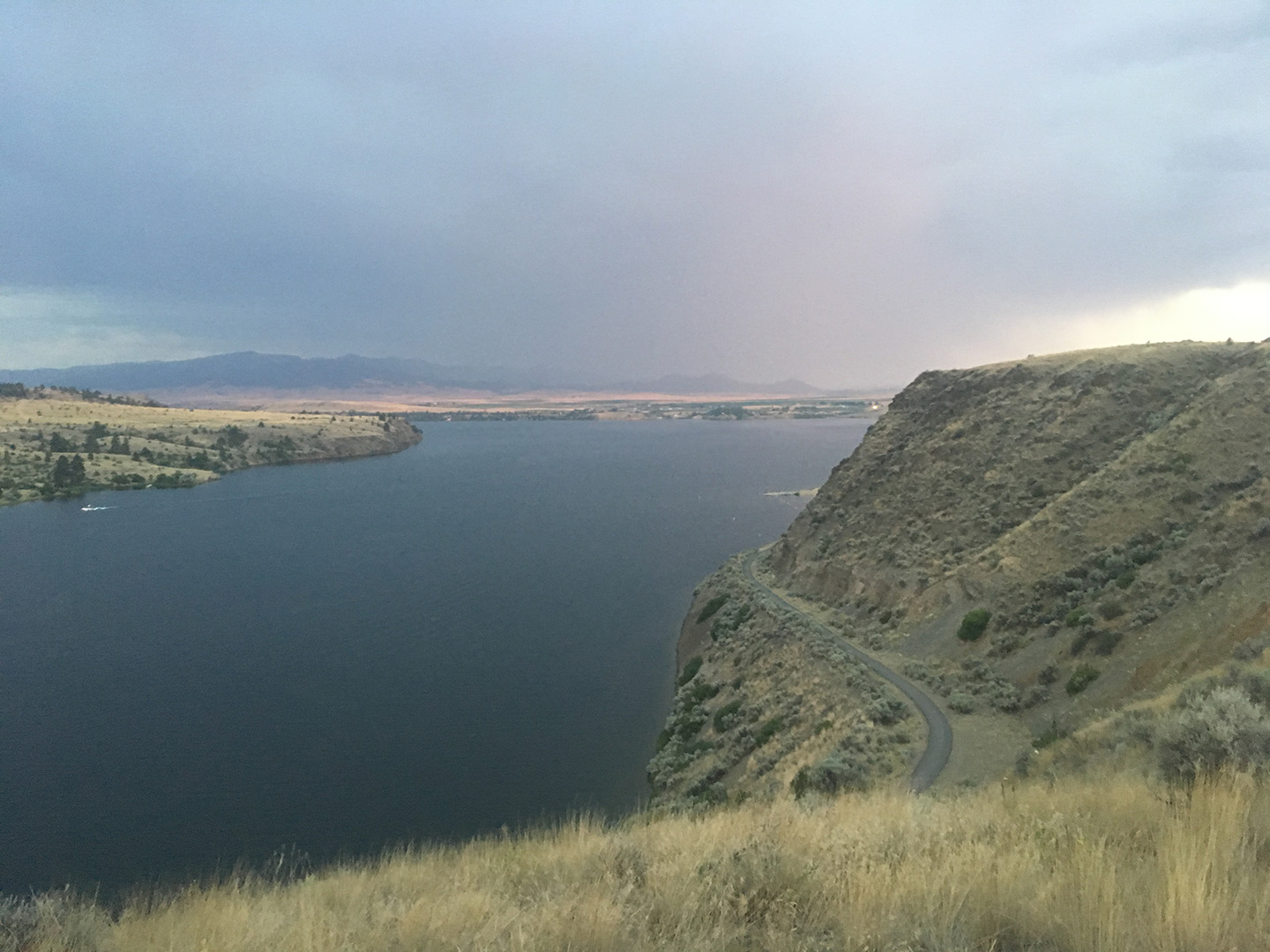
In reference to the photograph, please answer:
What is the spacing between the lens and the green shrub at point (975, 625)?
25.9 meters

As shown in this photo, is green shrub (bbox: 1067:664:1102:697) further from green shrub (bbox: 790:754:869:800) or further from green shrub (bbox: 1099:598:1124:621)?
green shrub (bbox: 790:754:869:800)

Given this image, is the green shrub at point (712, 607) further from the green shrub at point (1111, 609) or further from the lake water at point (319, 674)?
the green shrub at point (1111, 609)

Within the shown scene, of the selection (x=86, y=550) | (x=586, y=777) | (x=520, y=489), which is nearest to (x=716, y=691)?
(x=586, y=777)

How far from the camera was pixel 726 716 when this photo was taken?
92.8 ft

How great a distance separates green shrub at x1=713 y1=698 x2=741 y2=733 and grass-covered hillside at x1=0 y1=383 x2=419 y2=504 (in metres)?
99.1

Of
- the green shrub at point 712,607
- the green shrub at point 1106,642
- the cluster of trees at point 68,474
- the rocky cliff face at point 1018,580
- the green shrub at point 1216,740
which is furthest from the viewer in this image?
the cluster of trees at point 68,474

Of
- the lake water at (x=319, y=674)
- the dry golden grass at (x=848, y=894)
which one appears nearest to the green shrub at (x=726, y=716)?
the lake water at (x=319, y=674)

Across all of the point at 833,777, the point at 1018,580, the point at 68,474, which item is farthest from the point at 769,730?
the point at 68,474

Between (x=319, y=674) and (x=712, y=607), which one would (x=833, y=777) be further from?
(x=319, y=674)

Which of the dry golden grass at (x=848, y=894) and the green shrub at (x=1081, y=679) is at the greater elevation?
the dry golden grass at (x=848, y=894)

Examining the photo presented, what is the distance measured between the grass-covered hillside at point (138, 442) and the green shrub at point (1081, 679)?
11137 cm

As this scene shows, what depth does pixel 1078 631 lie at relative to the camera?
2214 cm

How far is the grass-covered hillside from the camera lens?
99688mm

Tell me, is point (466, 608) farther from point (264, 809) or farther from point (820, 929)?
point (820, 929)
